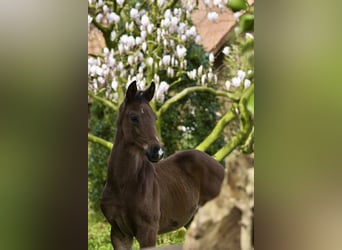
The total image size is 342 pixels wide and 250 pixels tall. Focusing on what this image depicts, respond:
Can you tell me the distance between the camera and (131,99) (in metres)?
2.88

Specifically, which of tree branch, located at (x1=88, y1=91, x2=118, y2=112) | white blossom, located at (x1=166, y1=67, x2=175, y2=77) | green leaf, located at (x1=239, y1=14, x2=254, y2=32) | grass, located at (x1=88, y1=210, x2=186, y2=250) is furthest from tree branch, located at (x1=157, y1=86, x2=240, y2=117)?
grass, located at (x1=88, y1=210, x2=186, y2=250)

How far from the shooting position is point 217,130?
3029 mm

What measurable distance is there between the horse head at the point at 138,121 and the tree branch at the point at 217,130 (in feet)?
0.85

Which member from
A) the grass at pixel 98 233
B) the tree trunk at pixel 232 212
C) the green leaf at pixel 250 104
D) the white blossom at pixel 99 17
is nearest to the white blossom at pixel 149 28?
the white blossom at pixel 99 17

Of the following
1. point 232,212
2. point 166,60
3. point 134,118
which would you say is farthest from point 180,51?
point 232,212

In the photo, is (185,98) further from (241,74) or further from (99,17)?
(99,17)

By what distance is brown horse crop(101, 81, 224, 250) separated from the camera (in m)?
2.88

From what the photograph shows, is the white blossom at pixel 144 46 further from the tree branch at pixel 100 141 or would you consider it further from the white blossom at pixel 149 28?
the tree branch at pixel 100 141

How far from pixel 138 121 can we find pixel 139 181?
0.29m

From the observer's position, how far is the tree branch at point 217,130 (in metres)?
3.03
